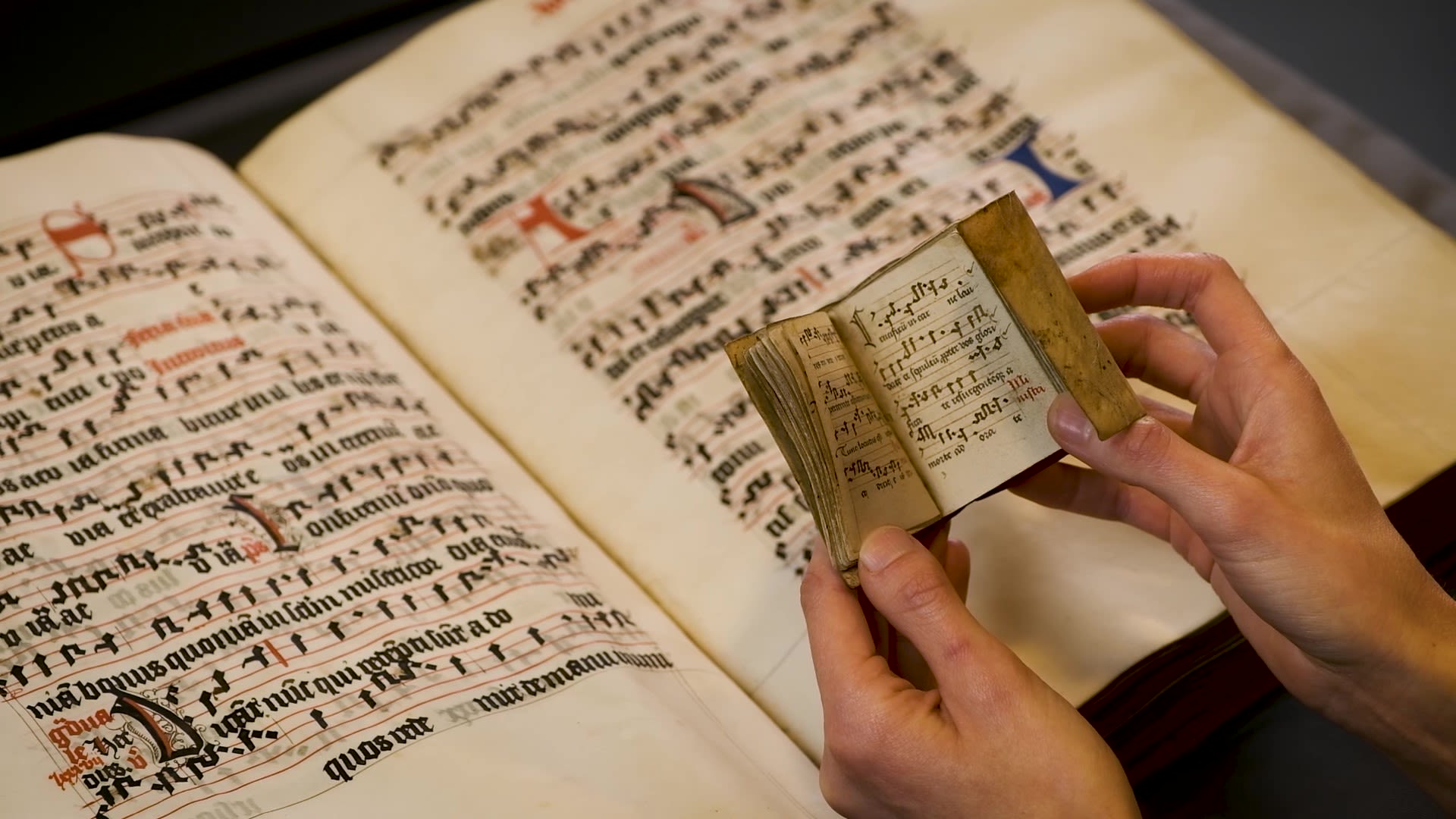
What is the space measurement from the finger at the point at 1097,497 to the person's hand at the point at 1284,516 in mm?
50

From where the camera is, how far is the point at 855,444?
695mm

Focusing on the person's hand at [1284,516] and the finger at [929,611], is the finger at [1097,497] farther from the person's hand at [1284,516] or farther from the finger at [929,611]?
the finger at [929,611]

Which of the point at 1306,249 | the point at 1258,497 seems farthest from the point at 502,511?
the point at 1306,249

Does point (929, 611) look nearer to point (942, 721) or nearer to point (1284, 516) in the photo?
point (942, 721)

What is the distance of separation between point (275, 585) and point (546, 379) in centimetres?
32

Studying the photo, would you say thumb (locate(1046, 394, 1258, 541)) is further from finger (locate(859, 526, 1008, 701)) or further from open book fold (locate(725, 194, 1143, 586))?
finger (locate(859, 526, 1008, 701))

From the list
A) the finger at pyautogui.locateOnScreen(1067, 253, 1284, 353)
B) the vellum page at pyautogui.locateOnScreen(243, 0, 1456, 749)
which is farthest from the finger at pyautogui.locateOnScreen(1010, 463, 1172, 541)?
the finger at pyautogui.locateOnScreen(1067, 253, 1284, 353)

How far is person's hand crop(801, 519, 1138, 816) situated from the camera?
65cm

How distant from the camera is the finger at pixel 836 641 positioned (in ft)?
2.30

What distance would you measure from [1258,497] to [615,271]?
636mm

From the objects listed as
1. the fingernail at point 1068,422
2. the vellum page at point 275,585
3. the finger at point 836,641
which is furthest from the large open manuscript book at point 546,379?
the fingernail at point 1068,422

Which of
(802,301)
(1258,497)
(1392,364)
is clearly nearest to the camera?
(1258,497)

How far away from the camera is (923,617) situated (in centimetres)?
68

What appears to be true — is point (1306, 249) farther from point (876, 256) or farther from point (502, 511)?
point (502, 511)
